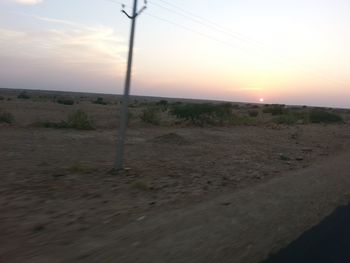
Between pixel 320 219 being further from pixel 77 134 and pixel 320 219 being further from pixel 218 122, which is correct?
pixel 218 122

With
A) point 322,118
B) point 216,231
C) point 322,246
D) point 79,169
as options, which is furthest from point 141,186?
point 322,118

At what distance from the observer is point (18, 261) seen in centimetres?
711

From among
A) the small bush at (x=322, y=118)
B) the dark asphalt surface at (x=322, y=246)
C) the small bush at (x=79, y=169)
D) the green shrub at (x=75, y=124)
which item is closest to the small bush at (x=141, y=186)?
the small bush at (x=79, y=169)

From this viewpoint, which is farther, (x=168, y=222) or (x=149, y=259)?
(x=168, y=222)

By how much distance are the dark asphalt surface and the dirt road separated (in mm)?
236

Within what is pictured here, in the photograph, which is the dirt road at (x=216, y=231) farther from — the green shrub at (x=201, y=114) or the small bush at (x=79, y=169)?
the green shrub at (x=201, y=114)

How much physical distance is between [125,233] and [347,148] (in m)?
26.3

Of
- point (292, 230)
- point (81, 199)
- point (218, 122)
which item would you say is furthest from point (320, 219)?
point (218, 122)

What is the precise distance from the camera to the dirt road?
776 cm

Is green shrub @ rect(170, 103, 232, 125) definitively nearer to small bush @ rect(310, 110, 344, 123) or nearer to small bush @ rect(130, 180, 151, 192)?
small bush @ rect(310, 110, 344, 123)

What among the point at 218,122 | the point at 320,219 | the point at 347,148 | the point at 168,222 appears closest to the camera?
the point at 168,222

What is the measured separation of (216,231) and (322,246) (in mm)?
1981

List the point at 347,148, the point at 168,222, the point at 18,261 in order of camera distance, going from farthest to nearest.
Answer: the point at 347,148 → the point at 168,222 → the point at 18,261

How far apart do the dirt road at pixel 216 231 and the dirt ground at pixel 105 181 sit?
0.06m
